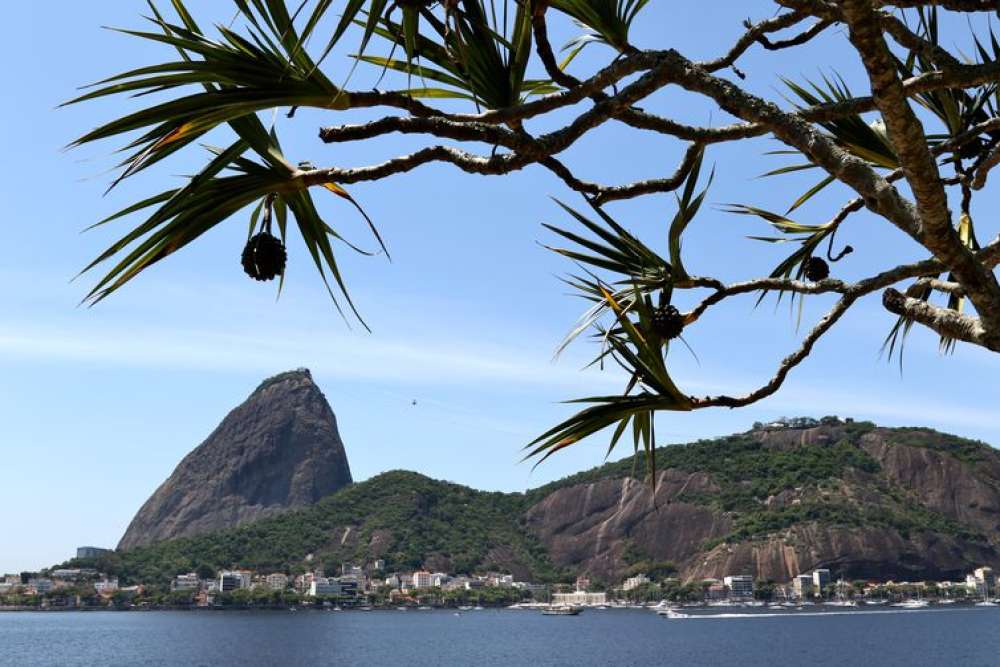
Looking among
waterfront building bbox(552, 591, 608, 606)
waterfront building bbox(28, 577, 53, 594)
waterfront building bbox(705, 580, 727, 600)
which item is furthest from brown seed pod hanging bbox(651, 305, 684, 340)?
waterfront building bbox(28, 577, 53, 594)

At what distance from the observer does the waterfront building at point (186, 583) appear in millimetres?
166750

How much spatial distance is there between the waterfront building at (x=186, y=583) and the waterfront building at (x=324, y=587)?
21.9 meters

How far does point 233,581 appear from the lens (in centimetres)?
16038

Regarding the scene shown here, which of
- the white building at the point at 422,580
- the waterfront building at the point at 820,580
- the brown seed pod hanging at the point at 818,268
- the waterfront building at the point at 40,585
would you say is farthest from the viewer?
the waterfront building at the point at 40,585

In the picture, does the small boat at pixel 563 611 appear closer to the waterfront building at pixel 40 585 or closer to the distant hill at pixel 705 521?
the distant hill at pixel 705 521

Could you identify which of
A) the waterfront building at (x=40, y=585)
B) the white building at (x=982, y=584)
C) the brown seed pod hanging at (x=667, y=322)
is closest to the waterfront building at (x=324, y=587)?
the waterfront building at (x=40, y=585)

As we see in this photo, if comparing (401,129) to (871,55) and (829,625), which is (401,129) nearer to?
(871,55)

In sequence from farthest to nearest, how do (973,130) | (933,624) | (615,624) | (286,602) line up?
(286,602) < (615,624) < (933,624) < (973,130)

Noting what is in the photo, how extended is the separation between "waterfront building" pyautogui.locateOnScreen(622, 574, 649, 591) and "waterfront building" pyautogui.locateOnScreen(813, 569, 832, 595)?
93.4 ft

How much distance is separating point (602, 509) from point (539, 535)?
17.3 m

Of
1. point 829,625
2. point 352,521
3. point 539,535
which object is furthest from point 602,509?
point 829,625

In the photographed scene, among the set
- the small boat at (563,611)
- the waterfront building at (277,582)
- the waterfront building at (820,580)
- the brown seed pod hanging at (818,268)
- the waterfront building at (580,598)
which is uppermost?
the waterfront building at (277,582)

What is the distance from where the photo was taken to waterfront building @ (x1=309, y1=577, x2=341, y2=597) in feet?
516

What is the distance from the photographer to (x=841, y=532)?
469ft
